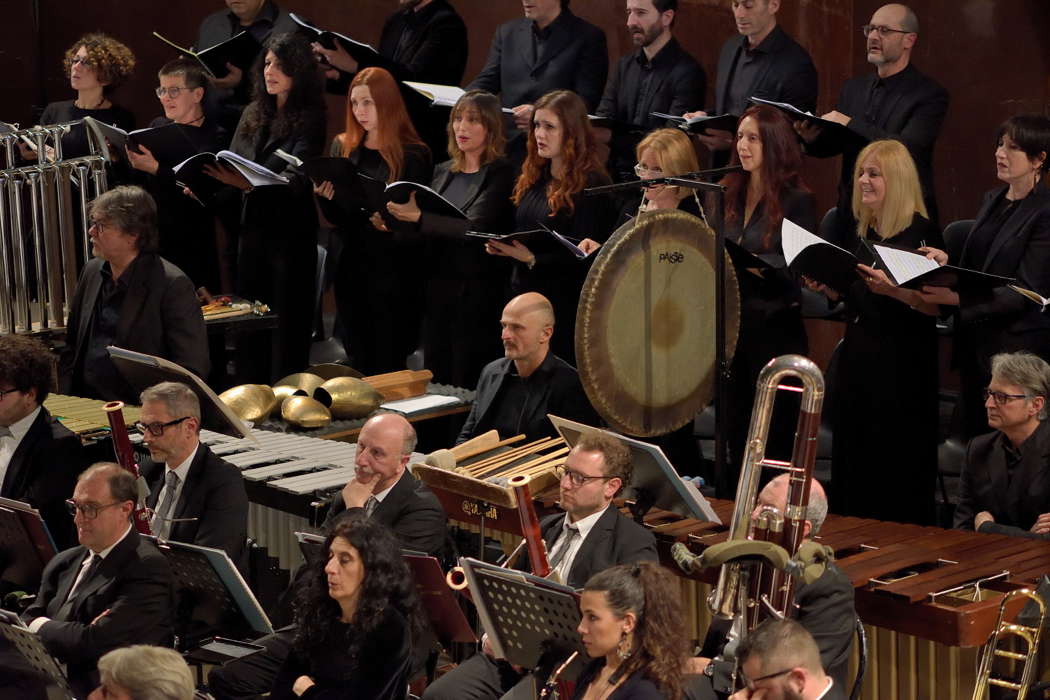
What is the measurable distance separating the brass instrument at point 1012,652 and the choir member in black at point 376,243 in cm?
404

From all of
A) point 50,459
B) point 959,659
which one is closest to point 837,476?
point 959,659

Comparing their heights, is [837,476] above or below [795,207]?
below

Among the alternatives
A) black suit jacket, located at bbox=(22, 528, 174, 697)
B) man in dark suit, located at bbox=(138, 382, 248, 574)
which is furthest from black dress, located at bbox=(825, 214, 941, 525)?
black suit jacket, located at bbox=(22, 528, 174, 697)

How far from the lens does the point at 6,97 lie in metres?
11.1

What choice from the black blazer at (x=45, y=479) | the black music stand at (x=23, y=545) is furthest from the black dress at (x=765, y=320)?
the black music stand at (x=23, y=545)

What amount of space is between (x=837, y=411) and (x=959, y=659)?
2194 millimetres

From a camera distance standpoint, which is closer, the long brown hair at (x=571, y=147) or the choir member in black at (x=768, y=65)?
the long brown hair at (x=571, y=147)

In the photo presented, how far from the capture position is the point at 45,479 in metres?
6.00

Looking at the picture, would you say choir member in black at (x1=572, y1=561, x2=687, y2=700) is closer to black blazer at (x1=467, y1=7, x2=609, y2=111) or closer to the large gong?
the large gong

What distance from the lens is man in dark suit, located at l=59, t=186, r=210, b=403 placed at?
695 centimetres

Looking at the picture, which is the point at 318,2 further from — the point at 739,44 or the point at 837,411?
the point at 837,411

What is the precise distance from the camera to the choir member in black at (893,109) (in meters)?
6.89

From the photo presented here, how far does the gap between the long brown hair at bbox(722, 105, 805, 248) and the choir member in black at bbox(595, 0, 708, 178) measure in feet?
2.81

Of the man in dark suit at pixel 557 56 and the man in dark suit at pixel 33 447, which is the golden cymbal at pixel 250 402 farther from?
the man in dark suit at pixel 557 56
